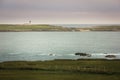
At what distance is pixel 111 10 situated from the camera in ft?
46.0

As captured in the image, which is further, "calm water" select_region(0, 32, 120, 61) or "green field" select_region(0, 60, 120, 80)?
"calm water" select_region(0, 32, 120, 61)

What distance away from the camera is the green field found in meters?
12.0

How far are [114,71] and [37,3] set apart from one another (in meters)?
4.19

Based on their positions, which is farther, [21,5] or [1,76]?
[21,5]

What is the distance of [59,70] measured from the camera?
13.6 meters

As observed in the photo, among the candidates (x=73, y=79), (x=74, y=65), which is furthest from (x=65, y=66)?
(x=73, y=79)

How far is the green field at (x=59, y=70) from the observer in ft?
39.4

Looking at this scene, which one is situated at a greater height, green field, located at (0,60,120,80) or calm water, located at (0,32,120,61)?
calm water, located at (0,32,120,61)

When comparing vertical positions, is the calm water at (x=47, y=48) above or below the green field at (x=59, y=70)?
above

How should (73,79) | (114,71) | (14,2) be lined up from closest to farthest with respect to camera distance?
1. (73,79)
2. (114,71)
3. (14,2)

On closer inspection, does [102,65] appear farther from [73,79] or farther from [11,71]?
[11,71]

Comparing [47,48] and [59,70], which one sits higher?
[47,48]

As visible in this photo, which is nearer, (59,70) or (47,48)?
(59,70)

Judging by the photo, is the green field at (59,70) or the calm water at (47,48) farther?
the calm water at (47,48)
